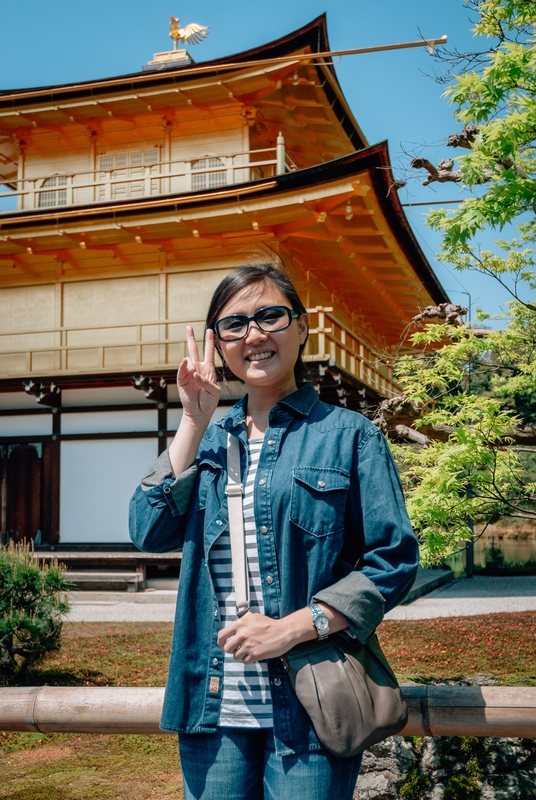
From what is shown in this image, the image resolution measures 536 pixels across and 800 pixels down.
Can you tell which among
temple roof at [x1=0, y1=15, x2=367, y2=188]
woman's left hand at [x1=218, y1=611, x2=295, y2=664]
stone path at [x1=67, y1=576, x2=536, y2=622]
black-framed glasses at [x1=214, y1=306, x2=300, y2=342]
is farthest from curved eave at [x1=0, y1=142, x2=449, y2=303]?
woman's left hand at [x1=218, y1=611, x2=295, y2=664]

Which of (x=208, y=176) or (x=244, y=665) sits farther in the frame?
(x=208, y=176)

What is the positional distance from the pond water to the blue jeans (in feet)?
63.2

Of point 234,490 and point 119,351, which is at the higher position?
point 119,351

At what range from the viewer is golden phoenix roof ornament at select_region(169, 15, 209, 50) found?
16.3m

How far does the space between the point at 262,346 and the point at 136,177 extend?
13.5 metres

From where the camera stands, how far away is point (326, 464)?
1746 millimetres

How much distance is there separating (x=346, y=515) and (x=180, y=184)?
45.6 feet

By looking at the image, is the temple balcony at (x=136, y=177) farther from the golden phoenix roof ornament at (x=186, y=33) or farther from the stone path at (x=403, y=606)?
the stone path at (x=403, y=606)

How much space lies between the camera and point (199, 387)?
1.97 m

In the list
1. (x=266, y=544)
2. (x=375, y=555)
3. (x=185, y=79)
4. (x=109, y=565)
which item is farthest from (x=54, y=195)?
(x=375, y=555)

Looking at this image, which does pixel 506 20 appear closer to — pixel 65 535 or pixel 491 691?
pixel 491 691

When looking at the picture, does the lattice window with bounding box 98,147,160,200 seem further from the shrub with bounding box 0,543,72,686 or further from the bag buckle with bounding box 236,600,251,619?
the bag buckle with bounding box 236,600,251,619

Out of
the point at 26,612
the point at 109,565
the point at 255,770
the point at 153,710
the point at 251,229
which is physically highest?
the point at 251,229

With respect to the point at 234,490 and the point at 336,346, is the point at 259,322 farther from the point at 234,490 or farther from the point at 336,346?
the point at 336,346
